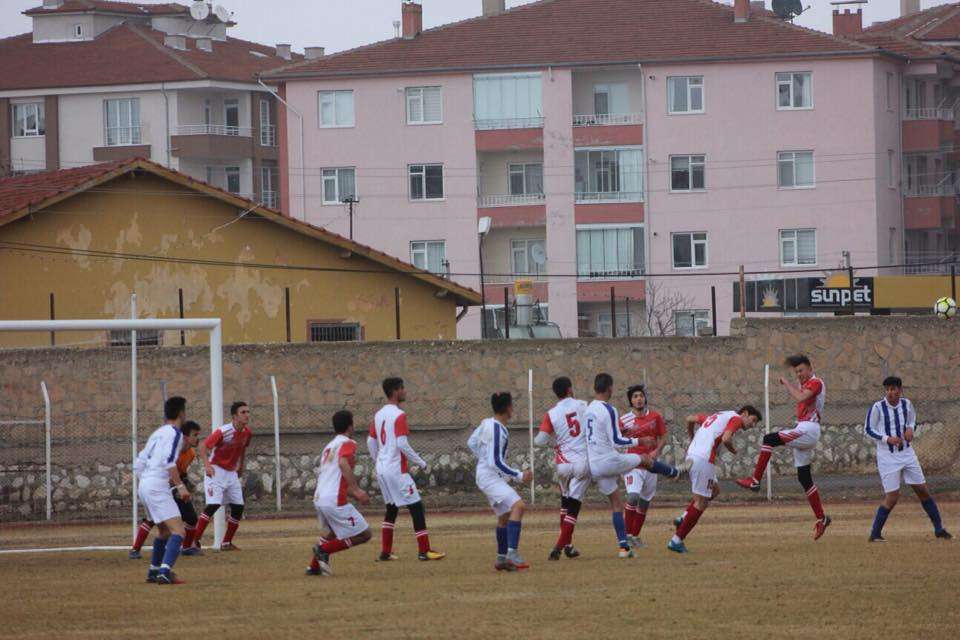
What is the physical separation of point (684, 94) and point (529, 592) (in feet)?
157

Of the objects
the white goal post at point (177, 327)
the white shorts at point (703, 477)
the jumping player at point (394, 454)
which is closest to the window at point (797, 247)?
the white goal post at point (177, 327)

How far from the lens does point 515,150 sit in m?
62.1

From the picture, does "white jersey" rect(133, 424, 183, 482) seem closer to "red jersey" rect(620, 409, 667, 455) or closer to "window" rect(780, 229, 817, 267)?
"red jersey" rect(620, 409, 667, 455)

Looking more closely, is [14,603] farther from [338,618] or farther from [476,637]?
[476,637]

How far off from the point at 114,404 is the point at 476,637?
16.6 metres

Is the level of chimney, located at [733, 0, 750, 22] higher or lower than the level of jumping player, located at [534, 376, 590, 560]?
higher

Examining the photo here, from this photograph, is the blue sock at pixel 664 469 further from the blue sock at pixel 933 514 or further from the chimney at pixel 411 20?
the chimney at pixel 411 20

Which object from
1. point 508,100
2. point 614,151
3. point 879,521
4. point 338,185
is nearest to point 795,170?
point 614,151

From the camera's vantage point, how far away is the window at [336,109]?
62312 millimetres

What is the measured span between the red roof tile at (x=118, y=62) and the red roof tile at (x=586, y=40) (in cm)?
1090

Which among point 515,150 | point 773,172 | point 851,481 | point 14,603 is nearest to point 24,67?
point 515,150

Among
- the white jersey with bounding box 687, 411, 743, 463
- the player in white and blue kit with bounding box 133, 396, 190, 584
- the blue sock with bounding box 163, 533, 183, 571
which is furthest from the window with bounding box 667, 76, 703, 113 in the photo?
the blue sock with bounding box 163, 533, 183, 571

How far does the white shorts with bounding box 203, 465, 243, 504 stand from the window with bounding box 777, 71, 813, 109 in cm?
4397

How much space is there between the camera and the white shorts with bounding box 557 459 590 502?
1723cm
